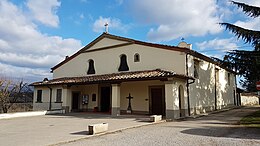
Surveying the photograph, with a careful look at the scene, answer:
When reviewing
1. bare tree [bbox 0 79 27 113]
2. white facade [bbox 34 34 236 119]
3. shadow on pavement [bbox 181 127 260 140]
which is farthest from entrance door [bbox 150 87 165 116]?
bare tree [bbox 0 79 27 113]

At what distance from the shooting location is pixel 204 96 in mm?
18609

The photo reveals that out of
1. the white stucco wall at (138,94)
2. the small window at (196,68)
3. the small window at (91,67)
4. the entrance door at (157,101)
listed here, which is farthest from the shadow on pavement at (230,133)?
the small window at (91,67)

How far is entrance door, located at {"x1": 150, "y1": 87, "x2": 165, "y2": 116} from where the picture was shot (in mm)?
16520

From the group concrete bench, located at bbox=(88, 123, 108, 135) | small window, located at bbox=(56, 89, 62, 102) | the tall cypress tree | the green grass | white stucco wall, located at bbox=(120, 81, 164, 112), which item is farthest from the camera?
small window, located at bbox=(56, 89, 62, 102)

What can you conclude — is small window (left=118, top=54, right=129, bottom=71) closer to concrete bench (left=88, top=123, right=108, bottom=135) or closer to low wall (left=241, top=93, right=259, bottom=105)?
concrete bench (left=88, top=123, right=108, bottom=135)

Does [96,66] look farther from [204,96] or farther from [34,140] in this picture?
[34,140]

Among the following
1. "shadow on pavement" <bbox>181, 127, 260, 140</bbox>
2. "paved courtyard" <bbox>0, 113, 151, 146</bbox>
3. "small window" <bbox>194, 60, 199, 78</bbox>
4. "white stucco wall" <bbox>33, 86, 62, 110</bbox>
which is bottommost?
"paved courtyard" <bbox>0, 113, 151, 146</bbox>

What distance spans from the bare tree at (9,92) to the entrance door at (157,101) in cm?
1346

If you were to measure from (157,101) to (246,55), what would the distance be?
673 cm

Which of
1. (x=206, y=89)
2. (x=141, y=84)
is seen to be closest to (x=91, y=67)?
(x=141, y=84)

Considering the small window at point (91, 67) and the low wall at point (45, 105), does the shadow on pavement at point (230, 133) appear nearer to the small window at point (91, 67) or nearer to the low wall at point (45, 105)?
the small window at point (91, 67)

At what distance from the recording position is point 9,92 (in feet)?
69.4

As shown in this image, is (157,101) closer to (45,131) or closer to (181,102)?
(181,102)

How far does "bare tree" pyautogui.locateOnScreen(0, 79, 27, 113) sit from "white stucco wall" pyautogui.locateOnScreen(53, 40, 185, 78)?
3922mm
